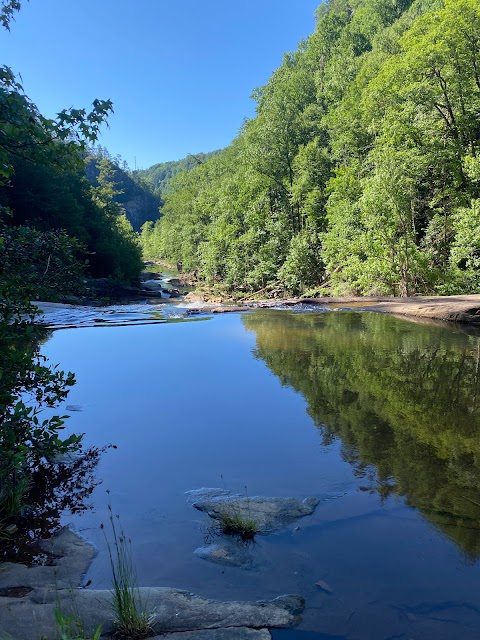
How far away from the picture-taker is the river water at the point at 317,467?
3.88 metres

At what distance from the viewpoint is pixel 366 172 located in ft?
115

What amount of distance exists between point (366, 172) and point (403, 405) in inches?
1176

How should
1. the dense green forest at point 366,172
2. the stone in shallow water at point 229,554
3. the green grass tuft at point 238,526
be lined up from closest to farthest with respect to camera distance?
the stone in shallow water at point 229,554 → the green grass tuft at point 238,526 → the dense green forest at point 366,172

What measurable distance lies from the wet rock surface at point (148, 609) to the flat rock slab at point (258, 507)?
1.20 meters

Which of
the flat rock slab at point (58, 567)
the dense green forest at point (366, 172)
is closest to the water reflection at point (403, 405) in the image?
the flat rock slab at point (58, 567)

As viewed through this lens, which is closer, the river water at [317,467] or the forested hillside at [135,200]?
the river water at [317,467]

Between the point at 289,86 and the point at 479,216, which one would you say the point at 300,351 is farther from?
the point at 289,86

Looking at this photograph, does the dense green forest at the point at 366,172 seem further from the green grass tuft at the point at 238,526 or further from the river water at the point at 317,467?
the green grass tuft at the point at 238,526

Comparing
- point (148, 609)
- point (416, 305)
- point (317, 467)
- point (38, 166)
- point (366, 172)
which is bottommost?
point (317, 467)

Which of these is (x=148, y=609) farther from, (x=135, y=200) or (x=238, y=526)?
(x=135, y=200)

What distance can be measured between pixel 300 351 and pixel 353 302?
13615 mm

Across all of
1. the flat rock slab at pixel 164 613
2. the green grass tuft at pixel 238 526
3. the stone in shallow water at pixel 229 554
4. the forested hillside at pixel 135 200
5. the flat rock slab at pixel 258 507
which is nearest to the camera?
the flat rock slab at pixel 164 613

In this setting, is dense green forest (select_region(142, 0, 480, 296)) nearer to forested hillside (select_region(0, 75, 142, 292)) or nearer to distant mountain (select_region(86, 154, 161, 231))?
forested hillside (select_region(0, 75, 142, 292))

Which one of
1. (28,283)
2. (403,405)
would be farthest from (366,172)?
(28,283)
